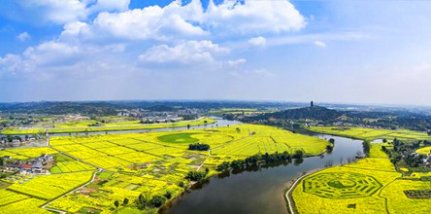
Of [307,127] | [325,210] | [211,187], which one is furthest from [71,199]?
[307,127]

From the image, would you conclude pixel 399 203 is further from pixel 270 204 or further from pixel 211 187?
pixel 211 187

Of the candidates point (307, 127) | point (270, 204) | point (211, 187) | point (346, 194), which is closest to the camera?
point (270, 204)

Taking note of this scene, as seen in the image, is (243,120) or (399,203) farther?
(243,120)

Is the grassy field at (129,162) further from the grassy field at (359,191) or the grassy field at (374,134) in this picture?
the grassy field at (374,134)

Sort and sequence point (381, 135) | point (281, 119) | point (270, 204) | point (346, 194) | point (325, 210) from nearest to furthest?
point (325, 210), point (270, 204), point (346, 194), point (381, 135), point (281, 119)

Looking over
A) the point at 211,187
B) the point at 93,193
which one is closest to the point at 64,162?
the point at 93,193

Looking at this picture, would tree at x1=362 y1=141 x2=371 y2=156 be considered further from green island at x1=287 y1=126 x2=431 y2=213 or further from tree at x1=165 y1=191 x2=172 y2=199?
tree at x1=165 y1=191 x2=172 y2=199
